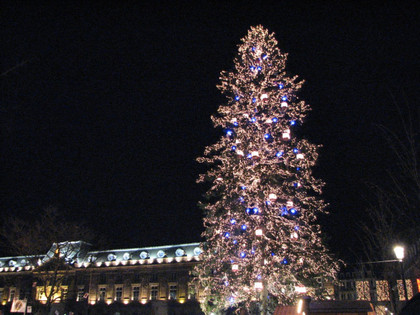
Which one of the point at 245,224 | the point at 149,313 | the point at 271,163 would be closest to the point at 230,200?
the point at 245,224

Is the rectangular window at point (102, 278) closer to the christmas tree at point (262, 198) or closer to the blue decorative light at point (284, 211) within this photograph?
the christmas tree at point (262, 198)

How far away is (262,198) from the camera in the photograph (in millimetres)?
18781

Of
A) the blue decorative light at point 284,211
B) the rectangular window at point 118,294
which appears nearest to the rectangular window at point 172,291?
the rectangular window at point 118,294

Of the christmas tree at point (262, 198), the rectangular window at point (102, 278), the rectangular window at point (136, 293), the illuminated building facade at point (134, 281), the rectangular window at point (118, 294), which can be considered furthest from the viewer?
the rectangular window at point (102, 278)

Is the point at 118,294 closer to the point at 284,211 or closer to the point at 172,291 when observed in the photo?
the point at 172,291

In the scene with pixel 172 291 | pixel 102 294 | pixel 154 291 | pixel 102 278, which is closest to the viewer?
pixel 172 291

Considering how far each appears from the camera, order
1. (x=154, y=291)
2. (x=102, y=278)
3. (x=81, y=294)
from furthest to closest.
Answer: (x=102, y=278)
(x=81, y=294)
(x=154, y=291)

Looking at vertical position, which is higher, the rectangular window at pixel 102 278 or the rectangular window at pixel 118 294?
the rectangular window at pixel 102 278

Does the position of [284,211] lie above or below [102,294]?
above

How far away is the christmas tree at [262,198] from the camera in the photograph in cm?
1830

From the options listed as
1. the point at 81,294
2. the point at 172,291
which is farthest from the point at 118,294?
the point at 172,291

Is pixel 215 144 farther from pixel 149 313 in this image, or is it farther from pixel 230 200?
pixel 149 313

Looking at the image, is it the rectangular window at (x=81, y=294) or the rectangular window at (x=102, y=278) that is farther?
the rectangular window at (x=102, y=278)

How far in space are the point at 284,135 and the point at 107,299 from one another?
59.1 meters
